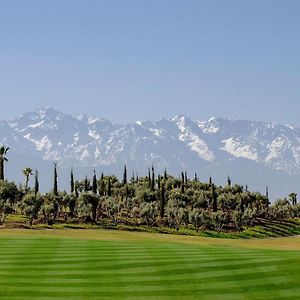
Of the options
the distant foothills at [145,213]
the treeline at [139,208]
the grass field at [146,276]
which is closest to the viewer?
the grass field at [146,276]

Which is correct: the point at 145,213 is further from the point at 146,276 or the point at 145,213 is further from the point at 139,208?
the point at 146,276

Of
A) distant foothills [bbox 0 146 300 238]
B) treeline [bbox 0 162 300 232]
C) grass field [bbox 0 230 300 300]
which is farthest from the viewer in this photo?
treeline [bbox 0 162 300 232]

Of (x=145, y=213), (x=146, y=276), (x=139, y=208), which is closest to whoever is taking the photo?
(x=146, y=276)

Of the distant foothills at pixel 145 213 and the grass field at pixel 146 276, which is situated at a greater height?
the distant foothills at pixel 145 213

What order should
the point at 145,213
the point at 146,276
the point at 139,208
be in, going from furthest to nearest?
1. the point at 139,208
2. the point at 145,213
3. the point at 146,276

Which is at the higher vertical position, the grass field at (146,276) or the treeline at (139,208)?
the treeline at (139,208)

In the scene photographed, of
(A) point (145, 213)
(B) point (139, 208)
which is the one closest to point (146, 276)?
(A) point (145, 213)

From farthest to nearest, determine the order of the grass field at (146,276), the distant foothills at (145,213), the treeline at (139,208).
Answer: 1. the treeline at (139,208)
2. the distant foothills at (145,213)
3. the grass field at (146,276)

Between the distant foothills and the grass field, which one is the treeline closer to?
the distant foothills

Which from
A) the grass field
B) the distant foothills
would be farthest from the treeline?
the grass field

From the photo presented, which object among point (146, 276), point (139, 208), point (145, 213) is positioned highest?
point (139, 208)

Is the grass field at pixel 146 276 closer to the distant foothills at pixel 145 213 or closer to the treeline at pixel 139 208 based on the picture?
the distant foothills at pixel 145 213

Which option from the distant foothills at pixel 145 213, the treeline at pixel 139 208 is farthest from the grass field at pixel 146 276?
the treeline at pixel 139 208

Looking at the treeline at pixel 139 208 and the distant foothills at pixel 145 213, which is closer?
the distant foothills at pixel 145 213
